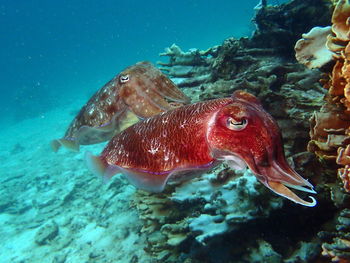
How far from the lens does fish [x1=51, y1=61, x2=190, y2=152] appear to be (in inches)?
109

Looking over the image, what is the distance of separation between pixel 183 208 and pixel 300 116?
Answer: 204cm

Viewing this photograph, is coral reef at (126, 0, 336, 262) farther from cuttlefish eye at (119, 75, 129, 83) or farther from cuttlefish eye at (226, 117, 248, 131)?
cuttlefish eye at (119, 75, 129, 83)

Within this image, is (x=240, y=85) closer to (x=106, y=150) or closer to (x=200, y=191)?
(x=200, y=191)

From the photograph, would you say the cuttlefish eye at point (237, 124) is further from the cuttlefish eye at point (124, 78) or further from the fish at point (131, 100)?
the cuttlefish eye at point (124, 78)

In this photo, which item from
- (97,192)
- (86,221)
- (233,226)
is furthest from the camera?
(97,192)

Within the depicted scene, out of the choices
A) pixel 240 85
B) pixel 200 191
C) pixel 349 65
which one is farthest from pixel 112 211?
pixel 349 65

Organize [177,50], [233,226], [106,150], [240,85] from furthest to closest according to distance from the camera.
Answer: [177,50] < [240,85] < [233,226] < [106,150]

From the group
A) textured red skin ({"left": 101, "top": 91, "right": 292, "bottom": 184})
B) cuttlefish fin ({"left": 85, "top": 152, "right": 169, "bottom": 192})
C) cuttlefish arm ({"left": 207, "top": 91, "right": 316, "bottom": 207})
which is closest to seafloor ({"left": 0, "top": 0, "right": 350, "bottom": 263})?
cuttlefish arm ({"left": 207, "top": 91, "right": 316, "bottom": 207})

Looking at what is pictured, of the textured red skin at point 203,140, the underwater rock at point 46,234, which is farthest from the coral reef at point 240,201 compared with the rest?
the underwater rock at point 46,234

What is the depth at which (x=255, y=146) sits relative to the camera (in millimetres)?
1552

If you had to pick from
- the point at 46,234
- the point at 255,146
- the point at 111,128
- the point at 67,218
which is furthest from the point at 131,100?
the point at 67,218

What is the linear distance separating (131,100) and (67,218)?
21.4 ft

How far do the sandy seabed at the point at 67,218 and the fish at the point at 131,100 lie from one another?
305 cm

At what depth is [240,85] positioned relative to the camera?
3.98 metres
